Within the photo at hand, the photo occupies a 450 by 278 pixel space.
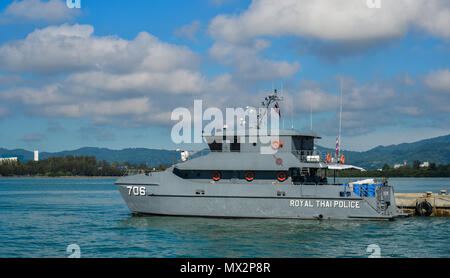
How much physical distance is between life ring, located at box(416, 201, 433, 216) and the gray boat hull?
4688mm

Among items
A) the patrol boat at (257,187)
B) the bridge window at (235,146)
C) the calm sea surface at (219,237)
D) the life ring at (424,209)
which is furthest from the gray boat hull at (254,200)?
the life ring at (424,209)

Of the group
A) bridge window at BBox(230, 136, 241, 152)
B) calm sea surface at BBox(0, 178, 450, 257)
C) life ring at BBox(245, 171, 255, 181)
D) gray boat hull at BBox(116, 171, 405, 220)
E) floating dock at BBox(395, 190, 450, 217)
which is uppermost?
bridge window at BBox(230, 136, 241, 152)

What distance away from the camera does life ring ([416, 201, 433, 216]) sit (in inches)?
1054

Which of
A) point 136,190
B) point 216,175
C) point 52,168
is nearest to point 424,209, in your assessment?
point 216,175

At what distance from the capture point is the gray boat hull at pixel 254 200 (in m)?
21.7

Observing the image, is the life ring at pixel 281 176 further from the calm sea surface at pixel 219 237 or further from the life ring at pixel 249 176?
the calm sea surface at pixel 219 237

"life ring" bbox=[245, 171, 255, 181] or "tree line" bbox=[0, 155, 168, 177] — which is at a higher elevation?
"life ring" bbox=[245, 171, 255, 181]

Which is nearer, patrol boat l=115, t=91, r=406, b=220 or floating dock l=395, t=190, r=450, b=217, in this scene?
patrol boat l=115, t=91, r=406, b=220

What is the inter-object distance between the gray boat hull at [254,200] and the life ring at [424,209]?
185 inches

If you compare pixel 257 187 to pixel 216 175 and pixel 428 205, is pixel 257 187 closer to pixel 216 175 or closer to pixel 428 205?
pixel 216 175

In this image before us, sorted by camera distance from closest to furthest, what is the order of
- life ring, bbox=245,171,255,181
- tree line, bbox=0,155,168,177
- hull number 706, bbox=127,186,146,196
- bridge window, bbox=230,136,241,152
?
life ring, bbox=245,171,255,181 < hull number 706, bbox=127,186,146,196 < bridge window, bbox=230,136,241,152 < tree line, bbox=0,155,168,177

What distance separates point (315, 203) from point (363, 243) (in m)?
4.53

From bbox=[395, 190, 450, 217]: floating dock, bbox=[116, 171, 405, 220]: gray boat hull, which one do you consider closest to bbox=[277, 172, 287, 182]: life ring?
bbox=[116, 171, 405, 220]: gray boat hull

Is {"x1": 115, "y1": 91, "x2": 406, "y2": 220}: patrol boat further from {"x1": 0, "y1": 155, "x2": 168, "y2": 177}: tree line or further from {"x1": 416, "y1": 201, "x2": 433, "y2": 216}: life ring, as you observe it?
{"x1": 0, "y1": 155, "x2": 168, "y2": 177}: tree line
